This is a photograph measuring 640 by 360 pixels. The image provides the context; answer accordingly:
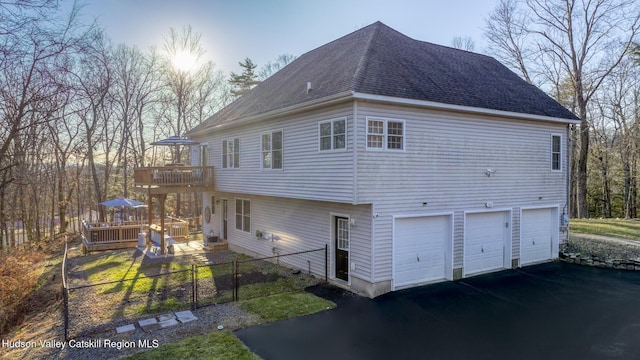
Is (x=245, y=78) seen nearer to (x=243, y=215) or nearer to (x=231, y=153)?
(x=231, y=153)

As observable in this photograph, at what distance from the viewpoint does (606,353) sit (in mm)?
6562

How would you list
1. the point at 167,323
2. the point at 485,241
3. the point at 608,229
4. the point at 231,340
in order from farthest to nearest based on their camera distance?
the point at 608,229 → the point at 485,241 → the point at 167,323 → the point at 231,340

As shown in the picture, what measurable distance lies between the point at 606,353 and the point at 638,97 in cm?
2836

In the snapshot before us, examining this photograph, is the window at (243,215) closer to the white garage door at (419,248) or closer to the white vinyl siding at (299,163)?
the white vinyl siding at (299,163)

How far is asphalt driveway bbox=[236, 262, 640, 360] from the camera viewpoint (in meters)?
6.75

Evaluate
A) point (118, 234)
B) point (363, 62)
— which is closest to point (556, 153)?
point (363, 62)

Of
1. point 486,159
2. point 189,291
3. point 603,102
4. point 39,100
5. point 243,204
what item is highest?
point 603,102

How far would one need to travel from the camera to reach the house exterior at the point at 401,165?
9.84m

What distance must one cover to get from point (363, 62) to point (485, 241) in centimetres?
694

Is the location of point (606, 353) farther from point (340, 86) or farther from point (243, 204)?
point (243, 204)

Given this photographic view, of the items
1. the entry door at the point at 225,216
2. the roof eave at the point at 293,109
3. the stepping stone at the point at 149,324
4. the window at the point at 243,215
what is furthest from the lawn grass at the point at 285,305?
the entry door at the point at 225,216

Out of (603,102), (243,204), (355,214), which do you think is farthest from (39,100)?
(603,102)

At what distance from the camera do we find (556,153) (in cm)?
1395

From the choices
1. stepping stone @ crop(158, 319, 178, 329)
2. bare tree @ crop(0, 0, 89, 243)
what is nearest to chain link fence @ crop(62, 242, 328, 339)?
stepping stone @ crop(158, 319, 178, 329)
